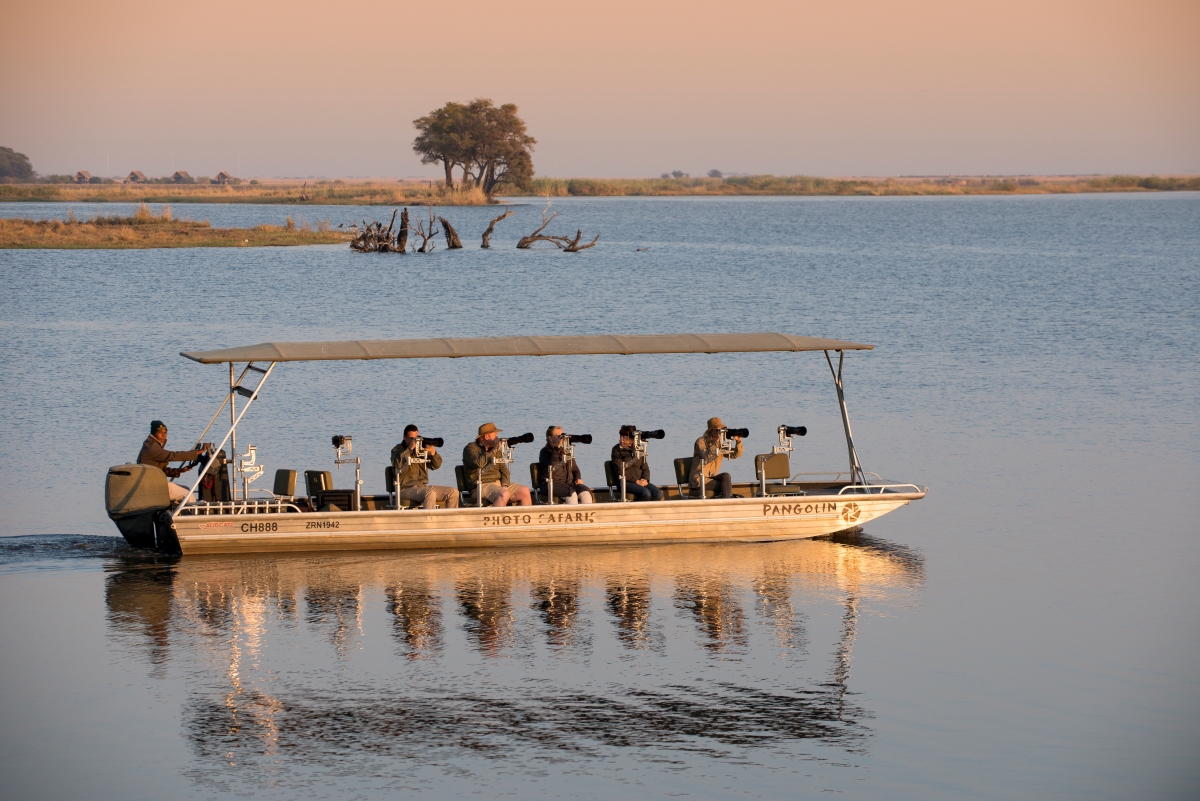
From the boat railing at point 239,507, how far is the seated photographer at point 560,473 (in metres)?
2.93

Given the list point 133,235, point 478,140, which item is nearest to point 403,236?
point 133,235

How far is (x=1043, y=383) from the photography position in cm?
3384

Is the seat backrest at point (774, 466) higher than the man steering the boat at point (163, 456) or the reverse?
the reverse

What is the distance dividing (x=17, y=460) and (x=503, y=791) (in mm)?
15869

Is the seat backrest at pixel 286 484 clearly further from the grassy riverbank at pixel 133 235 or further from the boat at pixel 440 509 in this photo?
the grassy riverbank at pixel 133 235

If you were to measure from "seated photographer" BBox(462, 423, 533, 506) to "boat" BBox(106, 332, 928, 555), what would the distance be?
0.50ft

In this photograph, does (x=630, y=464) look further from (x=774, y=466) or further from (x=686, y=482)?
(x=774, y=466)

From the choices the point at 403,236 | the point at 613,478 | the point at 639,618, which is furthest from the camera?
the point at 403,236

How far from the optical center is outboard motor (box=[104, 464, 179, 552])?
651 inches

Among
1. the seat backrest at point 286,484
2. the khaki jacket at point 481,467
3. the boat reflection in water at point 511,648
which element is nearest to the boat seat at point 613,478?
the boat reflection in water at point 511,648

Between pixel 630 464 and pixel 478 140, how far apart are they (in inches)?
4693

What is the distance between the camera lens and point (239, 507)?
1669 centimetres

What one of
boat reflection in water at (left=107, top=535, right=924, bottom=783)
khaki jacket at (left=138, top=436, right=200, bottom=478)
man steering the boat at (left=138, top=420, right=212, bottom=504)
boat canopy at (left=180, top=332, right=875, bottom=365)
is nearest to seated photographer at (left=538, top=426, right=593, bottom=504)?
boat reflection in water at (left=107, top=535, right=924, bottom=783)

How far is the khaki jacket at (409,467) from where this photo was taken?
17.1m
